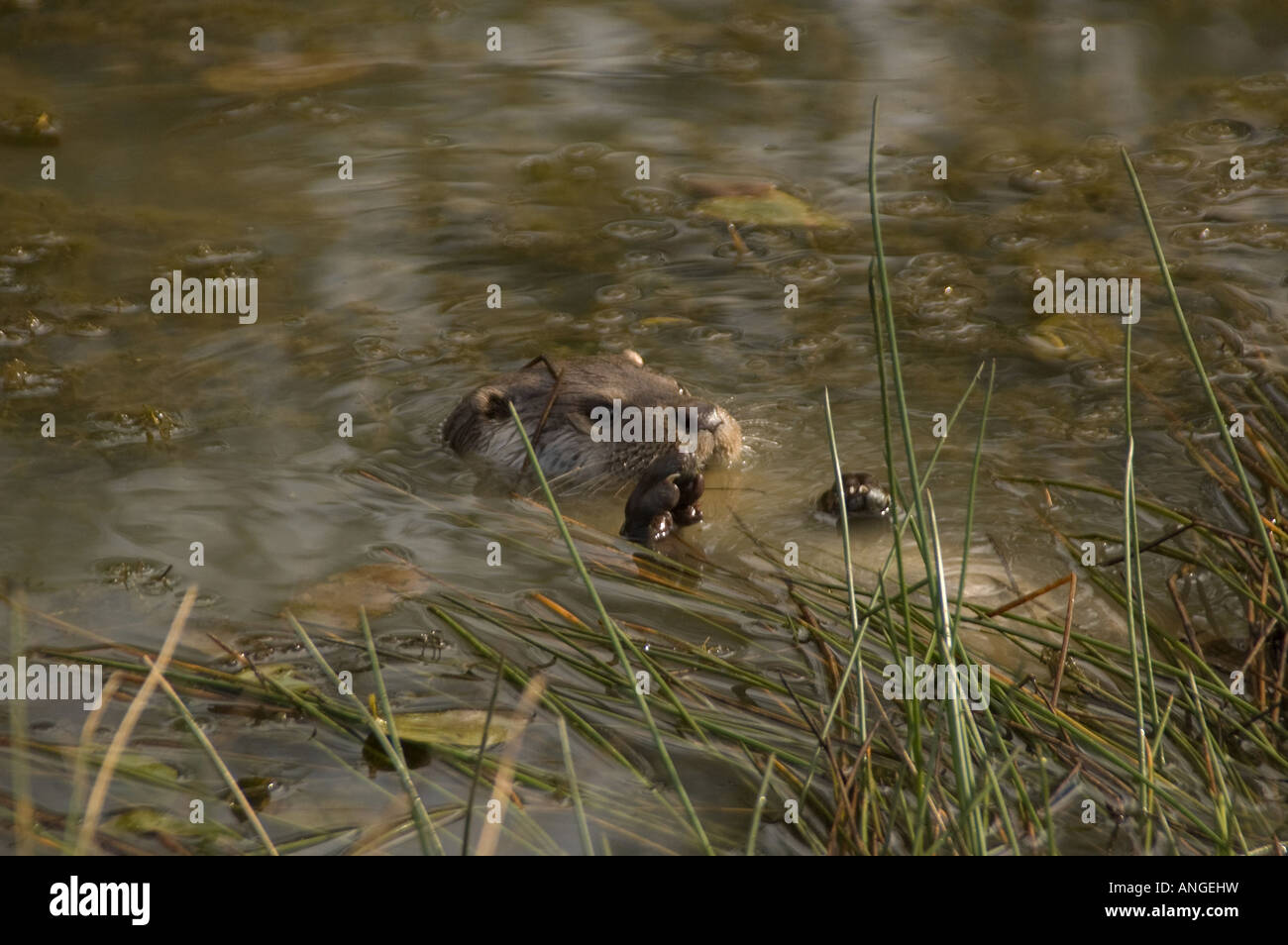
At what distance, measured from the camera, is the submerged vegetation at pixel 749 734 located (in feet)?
8.33

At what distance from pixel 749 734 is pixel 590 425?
6.66ft

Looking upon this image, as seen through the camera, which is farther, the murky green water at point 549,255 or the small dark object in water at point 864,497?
the murky green water at point 549,255

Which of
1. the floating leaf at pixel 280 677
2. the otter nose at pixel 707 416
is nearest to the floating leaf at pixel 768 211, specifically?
the otter nose at pixel 707 416

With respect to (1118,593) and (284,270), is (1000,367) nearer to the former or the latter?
(1118,593)

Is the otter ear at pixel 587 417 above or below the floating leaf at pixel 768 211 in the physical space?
below

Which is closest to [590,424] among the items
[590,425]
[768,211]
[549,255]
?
[590,425]

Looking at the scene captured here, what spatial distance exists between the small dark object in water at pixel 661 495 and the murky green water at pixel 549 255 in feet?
0.58

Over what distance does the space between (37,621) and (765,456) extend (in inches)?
93.7

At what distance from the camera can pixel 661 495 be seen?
14.0ft

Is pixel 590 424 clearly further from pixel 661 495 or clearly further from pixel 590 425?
pixel 661 495

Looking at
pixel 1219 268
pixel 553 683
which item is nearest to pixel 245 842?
pixel 553 683

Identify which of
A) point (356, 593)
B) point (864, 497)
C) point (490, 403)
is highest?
point (490, 403)

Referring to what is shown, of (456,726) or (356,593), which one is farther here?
(356,593)

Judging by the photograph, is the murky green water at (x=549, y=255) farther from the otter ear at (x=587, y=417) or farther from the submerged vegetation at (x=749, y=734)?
the otter ear at (x=587, y=417)
